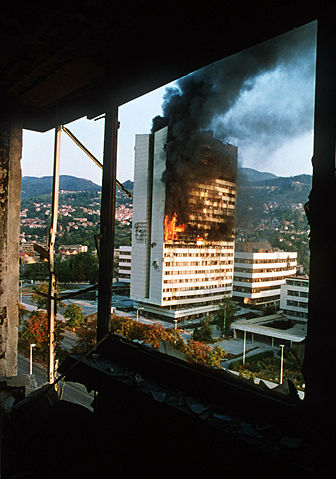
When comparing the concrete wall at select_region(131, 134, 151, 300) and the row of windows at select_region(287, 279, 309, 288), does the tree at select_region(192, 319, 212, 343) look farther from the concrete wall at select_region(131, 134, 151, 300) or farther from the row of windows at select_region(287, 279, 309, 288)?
the row of windows at select_region(287, 279, 309, 288)

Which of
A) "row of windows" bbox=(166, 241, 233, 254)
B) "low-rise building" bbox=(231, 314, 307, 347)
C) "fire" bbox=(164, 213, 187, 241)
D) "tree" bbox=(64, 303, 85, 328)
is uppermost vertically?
"fire" bbox=(164, 213, 187, 241)

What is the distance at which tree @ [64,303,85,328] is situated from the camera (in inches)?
101

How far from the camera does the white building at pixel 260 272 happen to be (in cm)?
119

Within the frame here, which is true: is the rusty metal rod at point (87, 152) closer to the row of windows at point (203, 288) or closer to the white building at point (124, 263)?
the white building at point (124, 263)

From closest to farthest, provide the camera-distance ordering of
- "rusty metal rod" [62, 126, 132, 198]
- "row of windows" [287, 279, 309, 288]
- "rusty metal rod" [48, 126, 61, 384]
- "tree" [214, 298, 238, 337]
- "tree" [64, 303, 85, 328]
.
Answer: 1. "row of windows" [287, 279, 309, 288]
2. "tree" [214, 298, 238, 337]
3. "rusty metal rod" [62, 126, 132, 198]
4. "tree" [64, 303, 85, 328]
5. "rusty metal rod" [48, 126, 61, 384]

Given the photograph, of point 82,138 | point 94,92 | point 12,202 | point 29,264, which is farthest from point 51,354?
point 94,92

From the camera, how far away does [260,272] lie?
4.24 ft

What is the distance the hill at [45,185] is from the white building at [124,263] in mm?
558

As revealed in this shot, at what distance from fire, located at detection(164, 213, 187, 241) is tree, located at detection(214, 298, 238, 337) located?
41 centimetres

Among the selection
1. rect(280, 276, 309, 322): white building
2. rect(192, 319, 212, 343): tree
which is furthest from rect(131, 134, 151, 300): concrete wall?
rect(280, 276, 309, 322): white building

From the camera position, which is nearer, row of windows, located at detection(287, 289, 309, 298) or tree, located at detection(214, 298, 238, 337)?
row of windows, located at detection(287, 289, 309, 298)

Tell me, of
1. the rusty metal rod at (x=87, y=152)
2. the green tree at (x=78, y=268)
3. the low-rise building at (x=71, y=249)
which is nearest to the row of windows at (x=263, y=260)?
the rusty metal rod at (x=87, y=152)

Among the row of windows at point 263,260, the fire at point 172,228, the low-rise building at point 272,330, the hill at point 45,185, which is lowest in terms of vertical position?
the low-rise building at point 272,330

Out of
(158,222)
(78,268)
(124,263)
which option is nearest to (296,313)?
(158,222)
